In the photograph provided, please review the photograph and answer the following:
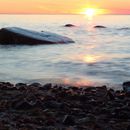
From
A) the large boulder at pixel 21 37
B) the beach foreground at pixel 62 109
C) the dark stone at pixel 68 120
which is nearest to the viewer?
the beach foreground at pixel 62 109

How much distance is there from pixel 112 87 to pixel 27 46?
732 inches

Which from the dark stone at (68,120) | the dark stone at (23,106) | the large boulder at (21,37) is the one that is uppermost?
the large boulder at (21,37)

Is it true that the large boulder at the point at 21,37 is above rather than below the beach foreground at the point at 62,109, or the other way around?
above

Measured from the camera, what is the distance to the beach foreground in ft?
29.4

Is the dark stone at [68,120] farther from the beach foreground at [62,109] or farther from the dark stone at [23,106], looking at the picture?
the dark stone at [23,106]

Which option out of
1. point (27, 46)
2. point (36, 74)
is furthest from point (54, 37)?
point (36, 74)

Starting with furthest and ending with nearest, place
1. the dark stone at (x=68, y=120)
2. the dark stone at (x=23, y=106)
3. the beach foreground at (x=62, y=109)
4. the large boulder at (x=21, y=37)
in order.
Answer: the large boulder at (x=21, y=37) < the dark stone at (x=23, y=106) < the dark stone at (x=68, y=120) < the beach foreground at (x=62, y=109)

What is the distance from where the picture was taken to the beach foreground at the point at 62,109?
897 centimetres

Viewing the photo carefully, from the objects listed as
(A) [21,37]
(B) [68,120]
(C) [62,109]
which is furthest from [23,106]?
(A) [21,37]

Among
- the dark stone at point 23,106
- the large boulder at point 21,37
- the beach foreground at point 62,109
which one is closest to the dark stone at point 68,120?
the beach foreground at point 62,109

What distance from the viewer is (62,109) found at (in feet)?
33.7

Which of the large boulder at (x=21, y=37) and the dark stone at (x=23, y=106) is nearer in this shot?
the dark stone at (x=23, y=106)

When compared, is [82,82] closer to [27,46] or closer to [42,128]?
[42,128]

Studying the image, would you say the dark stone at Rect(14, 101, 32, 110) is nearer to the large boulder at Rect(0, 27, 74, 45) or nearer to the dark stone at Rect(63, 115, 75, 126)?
the dark stone at Rect(63, 115, 75, 126)
